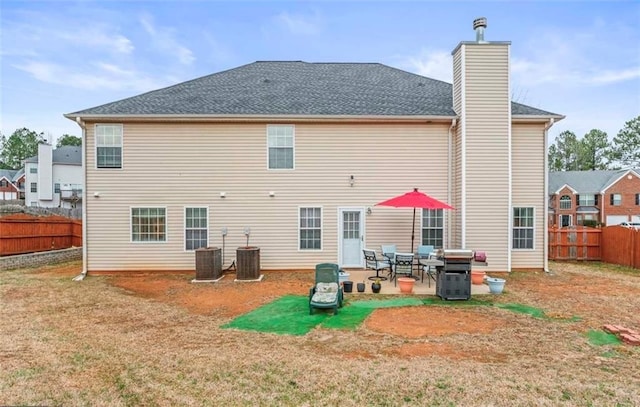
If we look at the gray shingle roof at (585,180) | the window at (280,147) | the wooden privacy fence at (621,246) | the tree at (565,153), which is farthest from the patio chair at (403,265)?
the tree at (565,153)

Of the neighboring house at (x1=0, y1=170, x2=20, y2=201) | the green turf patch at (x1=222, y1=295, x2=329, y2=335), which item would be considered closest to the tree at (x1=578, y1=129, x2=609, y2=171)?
the green turf patch at (x1=222, y1=295, x2=329, y2=335)

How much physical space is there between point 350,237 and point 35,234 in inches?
494

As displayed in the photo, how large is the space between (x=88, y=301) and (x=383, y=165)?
28.5 feet

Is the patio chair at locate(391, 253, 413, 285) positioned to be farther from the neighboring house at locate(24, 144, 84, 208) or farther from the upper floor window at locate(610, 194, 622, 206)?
the upper floor window at locate(610, 194, 622, 206)

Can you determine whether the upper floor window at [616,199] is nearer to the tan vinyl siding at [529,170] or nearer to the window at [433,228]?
the tan vinyl siding at [529,170]

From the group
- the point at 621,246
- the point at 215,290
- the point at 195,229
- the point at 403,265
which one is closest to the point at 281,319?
the point at 215,290

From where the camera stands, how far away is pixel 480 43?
10.2 m

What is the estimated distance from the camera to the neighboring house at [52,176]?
34719 mm

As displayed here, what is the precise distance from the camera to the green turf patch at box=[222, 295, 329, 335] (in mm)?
5648

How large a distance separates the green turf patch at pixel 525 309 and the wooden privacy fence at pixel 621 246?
26.9ft

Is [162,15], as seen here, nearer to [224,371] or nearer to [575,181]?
[224,371]

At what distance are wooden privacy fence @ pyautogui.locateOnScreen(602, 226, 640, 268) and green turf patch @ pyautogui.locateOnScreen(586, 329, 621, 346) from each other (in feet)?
29.4

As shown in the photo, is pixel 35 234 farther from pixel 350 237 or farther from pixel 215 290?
pixel 350 237

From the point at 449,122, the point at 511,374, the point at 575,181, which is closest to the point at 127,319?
the point at 511,374
